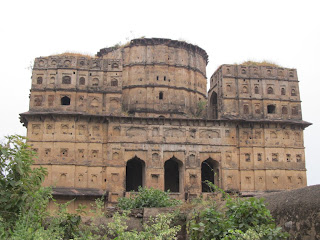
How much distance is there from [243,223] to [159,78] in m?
26.1

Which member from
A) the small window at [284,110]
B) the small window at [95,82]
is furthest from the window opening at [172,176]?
the small window at [284,110]

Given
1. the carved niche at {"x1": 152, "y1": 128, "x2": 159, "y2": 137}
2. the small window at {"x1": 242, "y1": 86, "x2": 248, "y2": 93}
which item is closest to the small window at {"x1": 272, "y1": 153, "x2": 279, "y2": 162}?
the small window at {"x1": 242, "y1": 86, "x2": 248, "y2": 93}

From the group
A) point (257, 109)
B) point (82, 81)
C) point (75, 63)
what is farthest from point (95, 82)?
point (257, 109)

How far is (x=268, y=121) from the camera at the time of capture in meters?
29.5

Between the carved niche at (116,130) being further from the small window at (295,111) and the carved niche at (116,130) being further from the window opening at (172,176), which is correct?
the small window at (295,111)

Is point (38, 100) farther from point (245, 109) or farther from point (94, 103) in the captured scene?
point (245, 109)

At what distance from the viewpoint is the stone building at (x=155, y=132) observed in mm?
27562

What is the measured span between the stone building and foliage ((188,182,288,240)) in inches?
753

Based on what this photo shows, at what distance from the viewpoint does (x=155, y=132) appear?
94.5ft

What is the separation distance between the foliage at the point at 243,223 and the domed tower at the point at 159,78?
23866 millimetres

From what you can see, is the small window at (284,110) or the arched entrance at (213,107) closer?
the small window at (284,110)

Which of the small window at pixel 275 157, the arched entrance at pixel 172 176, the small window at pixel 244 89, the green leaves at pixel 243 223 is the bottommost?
the green leaves at pixel 243 223

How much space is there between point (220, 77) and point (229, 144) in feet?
17.4

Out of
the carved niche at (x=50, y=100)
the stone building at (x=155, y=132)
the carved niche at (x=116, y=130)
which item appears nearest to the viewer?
the stone building at (x=155, y=132)
